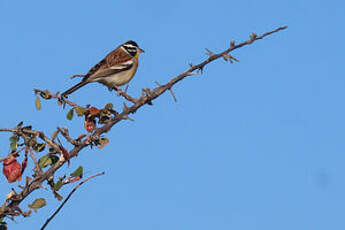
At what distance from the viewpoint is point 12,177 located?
13.0ft

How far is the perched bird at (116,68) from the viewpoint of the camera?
42.3 ft

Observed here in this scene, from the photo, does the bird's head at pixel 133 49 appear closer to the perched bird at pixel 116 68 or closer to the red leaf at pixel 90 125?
the perched bird at pixel 116 68

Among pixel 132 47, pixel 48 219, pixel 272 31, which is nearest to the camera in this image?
pixel 48 219

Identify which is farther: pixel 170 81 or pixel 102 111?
pixel 102 111

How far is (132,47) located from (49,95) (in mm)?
10648

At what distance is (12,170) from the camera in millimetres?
3969

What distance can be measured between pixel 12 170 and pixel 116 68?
9.73 m

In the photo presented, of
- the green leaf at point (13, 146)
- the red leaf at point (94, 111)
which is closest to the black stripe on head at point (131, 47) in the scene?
the red leaf at point (94, 111)

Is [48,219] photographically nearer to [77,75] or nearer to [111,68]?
[77,75]

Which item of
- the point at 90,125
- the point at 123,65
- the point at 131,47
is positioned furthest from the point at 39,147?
the point at 131,47

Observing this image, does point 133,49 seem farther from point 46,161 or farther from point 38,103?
point 46,161

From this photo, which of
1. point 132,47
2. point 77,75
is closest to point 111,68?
point 132,47

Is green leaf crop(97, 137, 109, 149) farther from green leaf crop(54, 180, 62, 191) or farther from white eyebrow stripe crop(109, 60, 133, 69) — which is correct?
white eyebrow stripe crop(109, 60, 133, 69)

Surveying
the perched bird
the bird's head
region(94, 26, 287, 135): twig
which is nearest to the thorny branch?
region(94, 26, 287, 135): twig
